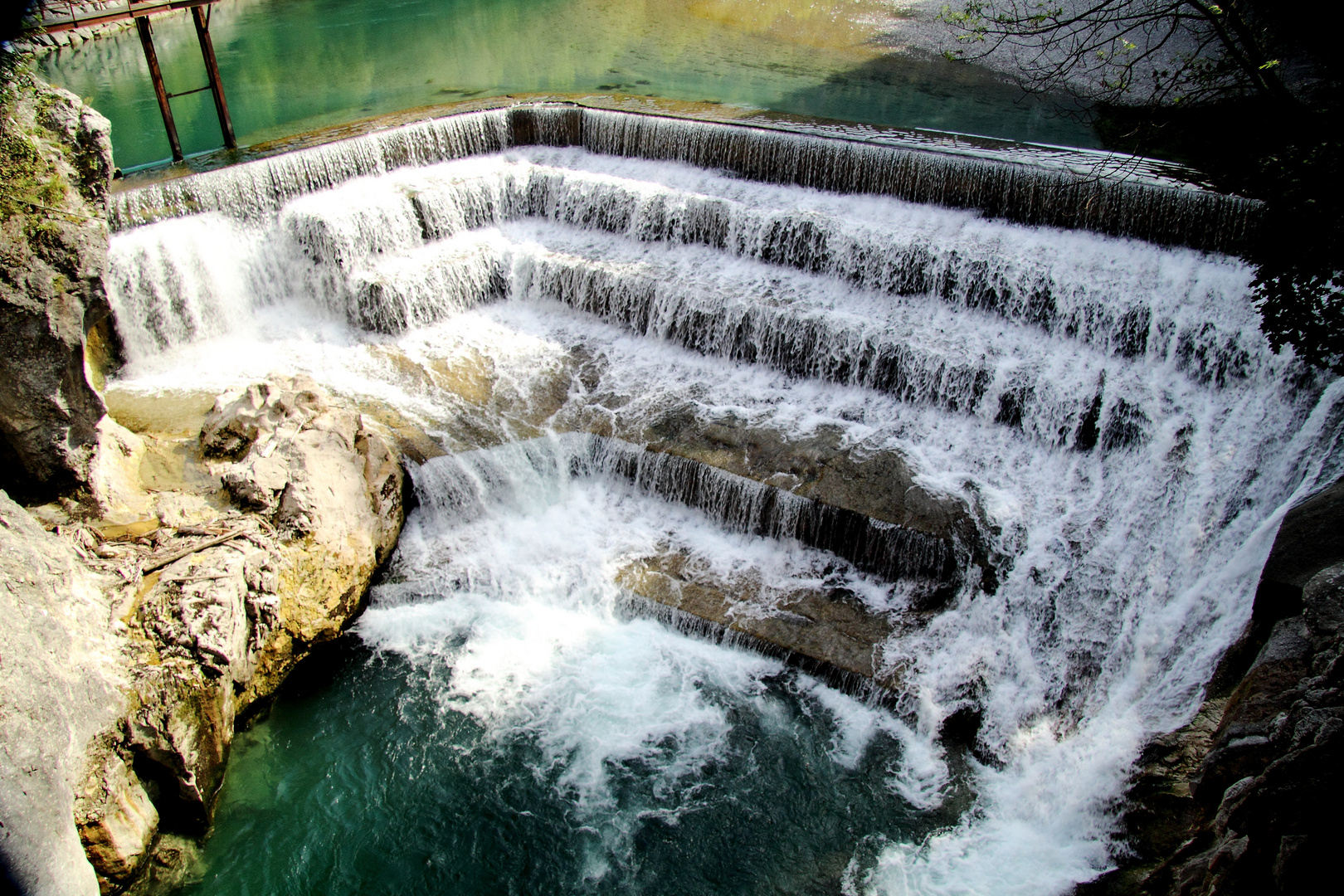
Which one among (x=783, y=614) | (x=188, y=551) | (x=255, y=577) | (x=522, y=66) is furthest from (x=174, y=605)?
(x=522, y=66)

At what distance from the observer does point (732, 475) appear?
25.6 feet

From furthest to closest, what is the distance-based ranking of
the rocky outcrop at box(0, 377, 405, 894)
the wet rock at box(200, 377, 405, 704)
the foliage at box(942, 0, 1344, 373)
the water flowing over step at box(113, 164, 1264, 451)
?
the water flowing over step at box(113, 164, 1264, 451)
the wet rock at box(200, 377, 405, 704)
the foliage at box(942, 0, 1344, 373)
the rocky outcrop at box(0, 377, 405, 894)

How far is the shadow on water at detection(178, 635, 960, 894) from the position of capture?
5.44m

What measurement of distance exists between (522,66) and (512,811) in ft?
47.0

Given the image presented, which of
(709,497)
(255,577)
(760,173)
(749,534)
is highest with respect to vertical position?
(760,173)

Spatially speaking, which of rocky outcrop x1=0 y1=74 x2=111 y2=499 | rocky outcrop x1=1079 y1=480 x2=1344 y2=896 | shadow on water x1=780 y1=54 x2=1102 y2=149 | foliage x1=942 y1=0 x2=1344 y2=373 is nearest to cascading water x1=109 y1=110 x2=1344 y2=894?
rocky outcrop x1=1079 y1=480 x2=1344 y2=896

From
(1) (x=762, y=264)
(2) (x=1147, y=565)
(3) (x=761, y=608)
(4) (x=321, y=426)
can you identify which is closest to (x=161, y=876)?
(4) (x=321, y=426)

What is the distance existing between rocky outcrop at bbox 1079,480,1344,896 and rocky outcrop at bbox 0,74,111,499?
24.4ft

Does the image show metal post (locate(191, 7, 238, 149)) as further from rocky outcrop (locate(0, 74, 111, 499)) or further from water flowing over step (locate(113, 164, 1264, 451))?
rocky outcrop (locate(0, 74, 111, 499))

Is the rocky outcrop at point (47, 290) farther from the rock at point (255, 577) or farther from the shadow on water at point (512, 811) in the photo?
the shadow on water at point (512, 811)

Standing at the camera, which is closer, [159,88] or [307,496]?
[307,496]

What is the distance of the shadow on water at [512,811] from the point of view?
17.9ft

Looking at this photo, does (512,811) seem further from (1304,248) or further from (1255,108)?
(1255,108)

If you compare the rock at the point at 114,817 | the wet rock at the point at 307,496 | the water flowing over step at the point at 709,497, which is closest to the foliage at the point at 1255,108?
the water flowing over step at the point at 709,497
